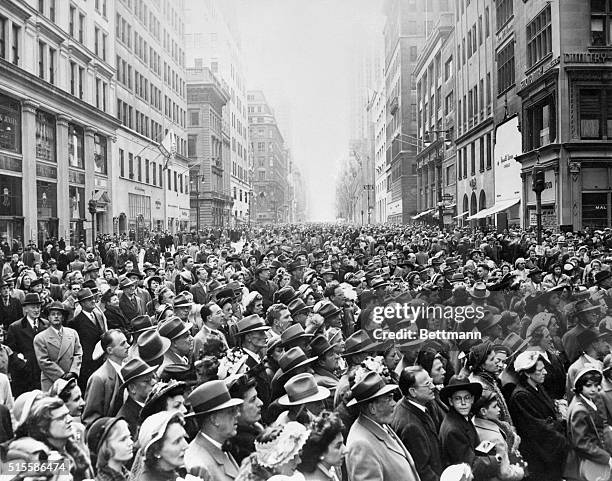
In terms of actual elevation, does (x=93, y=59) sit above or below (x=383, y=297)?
above

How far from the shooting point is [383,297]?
37.6 ft

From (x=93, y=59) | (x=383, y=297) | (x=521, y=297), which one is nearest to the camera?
(x=521, y=297)

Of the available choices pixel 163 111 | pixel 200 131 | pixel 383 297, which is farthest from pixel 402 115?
pixel 383 297

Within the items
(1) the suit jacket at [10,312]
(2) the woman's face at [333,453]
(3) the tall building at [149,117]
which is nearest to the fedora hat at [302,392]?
(2) the woman's face at [333,453]

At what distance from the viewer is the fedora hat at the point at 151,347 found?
7023mm

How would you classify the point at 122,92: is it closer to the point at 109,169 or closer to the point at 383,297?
the point at 109,169

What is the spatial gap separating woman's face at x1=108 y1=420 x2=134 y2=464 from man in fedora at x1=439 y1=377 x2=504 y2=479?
7.79ft

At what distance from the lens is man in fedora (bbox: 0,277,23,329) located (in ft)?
38.5

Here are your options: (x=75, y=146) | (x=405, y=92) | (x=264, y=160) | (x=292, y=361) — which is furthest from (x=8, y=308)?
(x=264, y=160)

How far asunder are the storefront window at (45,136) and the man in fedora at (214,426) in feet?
115

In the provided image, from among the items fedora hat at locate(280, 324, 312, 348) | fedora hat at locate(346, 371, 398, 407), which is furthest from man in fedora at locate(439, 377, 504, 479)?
fedora hat at locate(280, 324, 312, 348)

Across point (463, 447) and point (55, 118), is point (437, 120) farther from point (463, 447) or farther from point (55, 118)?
point (463, 447)

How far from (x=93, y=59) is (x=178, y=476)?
46.9 meters

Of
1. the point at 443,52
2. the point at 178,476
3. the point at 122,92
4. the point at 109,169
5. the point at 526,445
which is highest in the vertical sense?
the point at 443,52
